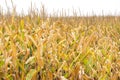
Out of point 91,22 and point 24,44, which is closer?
point 24,44

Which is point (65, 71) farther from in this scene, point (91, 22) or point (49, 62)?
point (91, 22)

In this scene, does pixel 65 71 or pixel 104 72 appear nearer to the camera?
pixel 65 71

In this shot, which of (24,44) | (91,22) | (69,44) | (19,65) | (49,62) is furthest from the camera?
(91,22)

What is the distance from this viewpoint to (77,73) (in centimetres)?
267

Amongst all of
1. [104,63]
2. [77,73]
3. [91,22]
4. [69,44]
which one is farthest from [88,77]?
[91,22]

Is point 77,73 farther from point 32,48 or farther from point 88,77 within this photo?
point 32,48

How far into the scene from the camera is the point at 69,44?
145 inches

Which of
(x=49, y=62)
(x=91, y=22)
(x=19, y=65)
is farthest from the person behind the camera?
(x=91, y=22)

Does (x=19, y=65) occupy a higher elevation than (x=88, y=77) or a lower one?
higher

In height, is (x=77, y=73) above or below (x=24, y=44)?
below

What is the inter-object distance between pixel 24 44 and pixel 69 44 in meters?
0.91

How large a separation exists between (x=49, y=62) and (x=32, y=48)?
336mm

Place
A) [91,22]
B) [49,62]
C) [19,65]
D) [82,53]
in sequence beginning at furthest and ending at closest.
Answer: [91,22]
[82,53]
[49,62]
[19,65]

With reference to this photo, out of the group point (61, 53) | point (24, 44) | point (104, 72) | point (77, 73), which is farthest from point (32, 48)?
point (104, 72)
